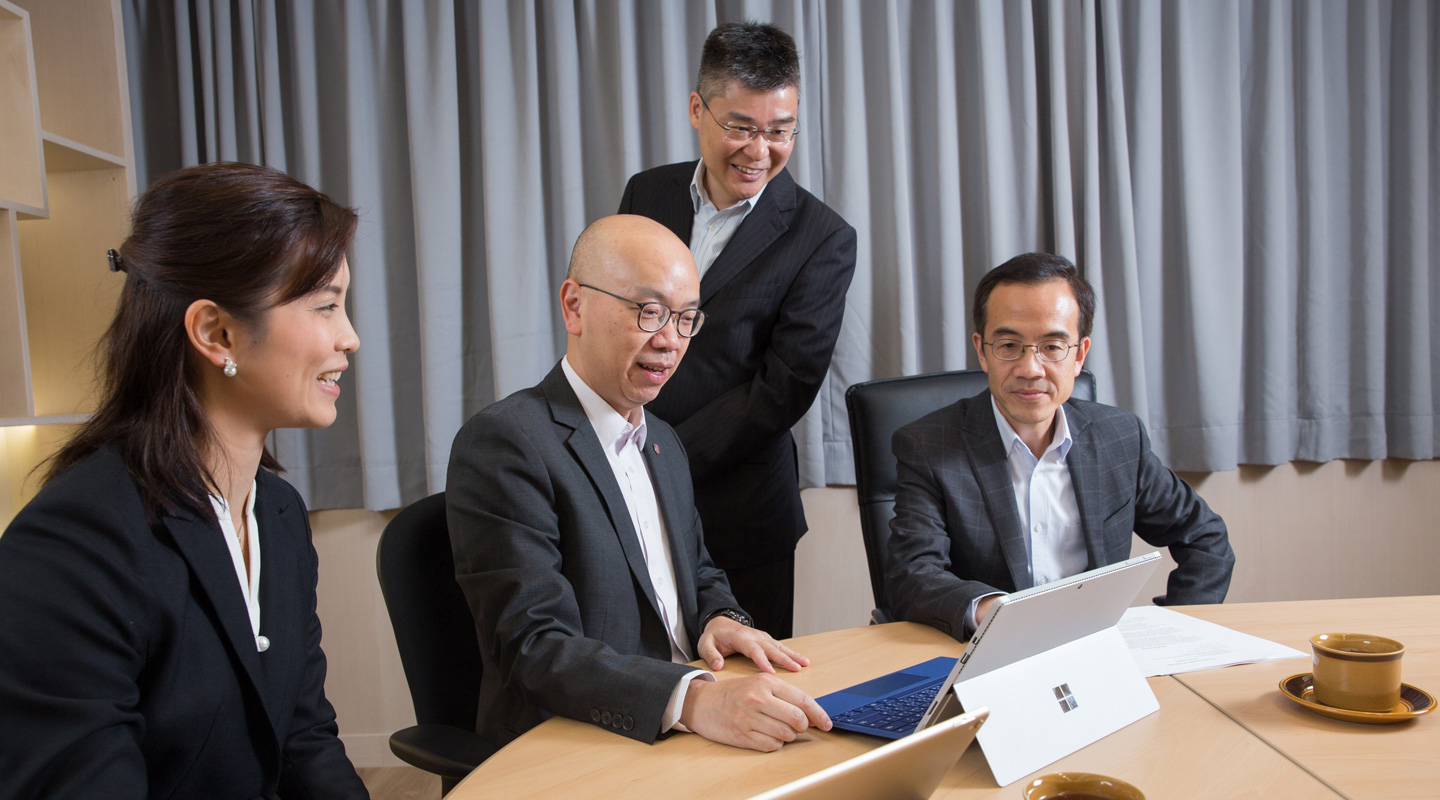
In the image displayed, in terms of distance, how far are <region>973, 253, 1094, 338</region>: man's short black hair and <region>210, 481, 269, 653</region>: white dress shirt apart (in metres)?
1.45

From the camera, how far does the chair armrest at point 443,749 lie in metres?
1.29

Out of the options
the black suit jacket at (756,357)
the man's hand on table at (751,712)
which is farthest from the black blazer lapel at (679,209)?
the man's hand on table at (751,712)

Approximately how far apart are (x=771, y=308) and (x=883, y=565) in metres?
0.67

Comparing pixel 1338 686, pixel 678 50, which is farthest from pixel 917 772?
pixel 678 50

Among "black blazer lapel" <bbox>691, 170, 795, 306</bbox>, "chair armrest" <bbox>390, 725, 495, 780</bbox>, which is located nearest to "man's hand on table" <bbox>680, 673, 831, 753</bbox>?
"chair armrest" <bbox>390, 725, 495, 780</bbox>

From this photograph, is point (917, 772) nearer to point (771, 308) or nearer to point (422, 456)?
point (771, 308)

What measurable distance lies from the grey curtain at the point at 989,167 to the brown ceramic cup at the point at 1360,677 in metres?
1.68

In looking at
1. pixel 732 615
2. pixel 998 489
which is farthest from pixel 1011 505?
pixel 732 615

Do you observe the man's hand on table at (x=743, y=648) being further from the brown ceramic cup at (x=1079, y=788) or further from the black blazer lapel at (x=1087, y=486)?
the black blazer lapel at (x=1087, y=486)

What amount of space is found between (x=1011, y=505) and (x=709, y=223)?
101 centimetres

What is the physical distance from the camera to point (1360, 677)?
1114 mm

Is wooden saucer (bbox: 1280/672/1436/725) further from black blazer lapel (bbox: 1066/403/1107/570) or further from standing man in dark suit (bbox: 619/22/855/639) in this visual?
standing man in dark suit (bbox: 619/22/855/639)

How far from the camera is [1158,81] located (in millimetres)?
2754

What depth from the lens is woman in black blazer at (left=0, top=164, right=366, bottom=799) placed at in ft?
3.10
